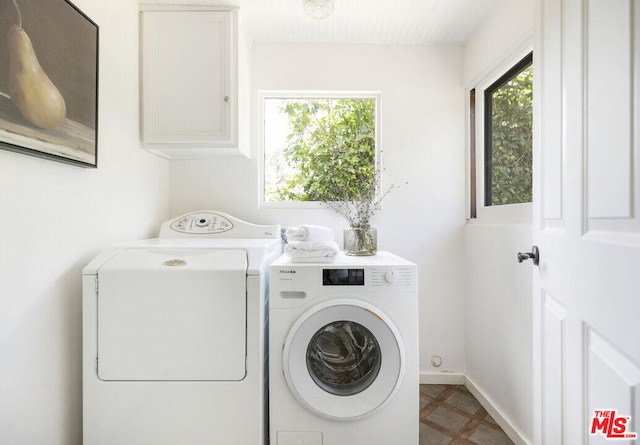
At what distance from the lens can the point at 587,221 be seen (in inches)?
33.9

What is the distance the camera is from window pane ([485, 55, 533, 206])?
1.75m

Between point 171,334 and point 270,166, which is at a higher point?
point 270,166

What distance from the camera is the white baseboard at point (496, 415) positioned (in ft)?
5.52

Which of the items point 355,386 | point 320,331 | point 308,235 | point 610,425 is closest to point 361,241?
point 308,235

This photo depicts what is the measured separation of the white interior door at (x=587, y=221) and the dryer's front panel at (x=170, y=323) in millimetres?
1108

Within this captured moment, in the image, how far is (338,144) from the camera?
247 cm

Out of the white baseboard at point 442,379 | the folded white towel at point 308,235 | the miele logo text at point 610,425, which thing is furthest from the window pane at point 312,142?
the miele logo text at point 610,425

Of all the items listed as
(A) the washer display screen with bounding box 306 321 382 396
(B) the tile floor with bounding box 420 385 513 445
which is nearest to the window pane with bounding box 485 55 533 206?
(A) the washer display screen with bounding box 306 321 382 396

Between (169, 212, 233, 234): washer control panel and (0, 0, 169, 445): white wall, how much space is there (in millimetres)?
277

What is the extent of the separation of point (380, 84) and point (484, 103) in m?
0.70

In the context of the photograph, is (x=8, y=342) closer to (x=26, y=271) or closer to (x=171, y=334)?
(x=26, y=271)

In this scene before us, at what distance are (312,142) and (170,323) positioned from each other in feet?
5.16

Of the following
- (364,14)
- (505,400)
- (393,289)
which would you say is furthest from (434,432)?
(364,14)

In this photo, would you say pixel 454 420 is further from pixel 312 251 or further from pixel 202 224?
pixel 202 224
